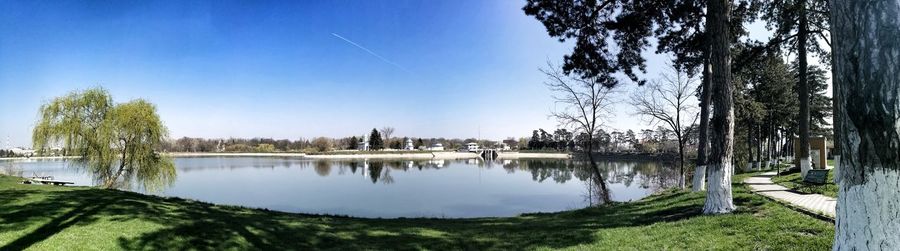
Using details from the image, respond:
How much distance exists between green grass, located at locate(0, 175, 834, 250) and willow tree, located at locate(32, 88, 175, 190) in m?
12.1

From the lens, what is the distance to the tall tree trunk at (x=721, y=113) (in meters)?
9.80

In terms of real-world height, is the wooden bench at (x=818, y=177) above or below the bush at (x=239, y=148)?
above

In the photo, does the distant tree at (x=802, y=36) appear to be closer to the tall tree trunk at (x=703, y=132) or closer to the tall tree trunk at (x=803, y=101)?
the tall tree trunk at (x=803, y=101)

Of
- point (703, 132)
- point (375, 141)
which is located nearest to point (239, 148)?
point (375, 141)

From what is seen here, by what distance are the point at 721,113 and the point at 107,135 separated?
2517cm

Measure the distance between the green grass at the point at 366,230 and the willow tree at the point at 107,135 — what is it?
12108mm

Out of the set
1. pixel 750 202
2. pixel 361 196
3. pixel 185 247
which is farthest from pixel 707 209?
pixel 361 196

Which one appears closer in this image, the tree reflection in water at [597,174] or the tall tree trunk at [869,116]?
the tall tree trunk at [869,116]

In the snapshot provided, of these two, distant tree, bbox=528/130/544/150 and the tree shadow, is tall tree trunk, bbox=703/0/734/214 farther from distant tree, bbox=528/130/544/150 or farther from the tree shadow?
distant tree, bbox=528/130/544/150

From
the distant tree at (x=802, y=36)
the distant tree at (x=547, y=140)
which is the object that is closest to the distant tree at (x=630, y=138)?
the distant tree at (x=547, y=140)

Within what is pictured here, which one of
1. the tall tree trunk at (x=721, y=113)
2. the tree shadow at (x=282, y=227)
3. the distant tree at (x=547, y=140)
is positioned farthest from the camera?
the distant tree at (x=547, y=140)

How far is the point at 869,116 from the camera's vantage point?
354 centimetres

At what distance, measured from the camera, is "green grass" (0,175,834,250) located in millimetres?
7398

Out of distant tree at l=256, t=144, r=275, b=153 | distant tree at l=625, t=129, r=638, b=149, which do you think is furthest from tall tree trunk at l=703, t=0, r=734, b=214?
distant tree at l=256, t=144, r=275, b=153
